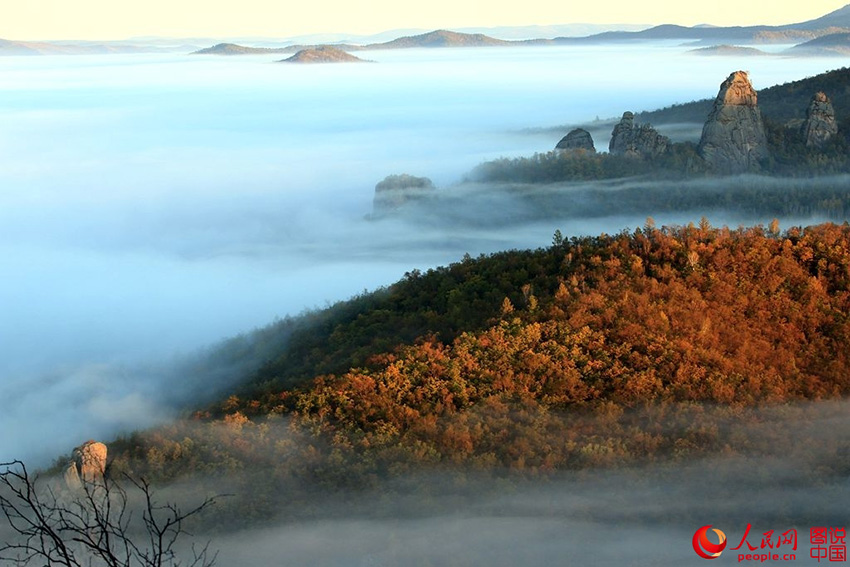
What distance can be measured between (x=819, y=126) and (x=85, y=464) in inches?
3889

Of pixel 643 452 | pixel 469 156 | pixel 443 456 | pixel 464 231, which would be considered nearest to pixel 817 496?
pixel 643 452

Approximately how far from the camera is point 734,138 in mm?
97125

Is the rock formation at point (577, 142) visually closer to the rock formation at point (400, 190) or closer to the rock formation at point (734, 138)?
the rock formation at point (734, 138)

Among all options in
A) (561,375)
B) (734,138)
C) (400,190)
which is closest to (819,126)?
(734,138)

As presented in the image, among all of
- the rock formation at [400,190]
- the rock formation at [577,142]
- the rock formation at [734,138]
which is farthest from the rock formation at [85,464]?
the rock formation at [577,142]

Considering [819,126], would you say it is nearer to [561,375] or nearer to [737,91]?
[737,91]

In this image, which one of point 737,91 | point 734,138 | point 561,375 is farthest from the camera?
point 734,138

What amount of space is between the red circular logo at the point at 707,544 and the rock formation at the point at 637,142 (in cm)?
9097

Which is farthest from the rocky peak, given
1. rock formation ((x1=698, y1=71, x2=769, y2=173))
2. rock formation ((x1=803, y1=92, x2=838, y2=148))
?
rock formation ((x1=803, y1=92, x2=838, y2=148))

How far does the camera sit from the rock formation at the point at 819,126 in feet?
324

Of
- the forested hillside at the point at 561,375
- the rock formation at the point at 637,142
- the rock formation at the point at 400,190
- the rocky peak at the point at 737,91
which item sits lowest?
the rock formation at the point at 400,190

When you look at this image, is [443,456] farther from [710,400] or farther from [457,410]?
[710,400]

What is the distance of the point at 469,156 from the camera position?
19712 cm

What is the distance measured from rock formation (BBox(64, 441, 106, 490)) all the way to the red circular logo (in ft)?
36.9
